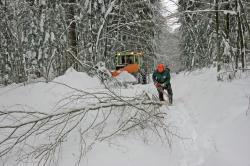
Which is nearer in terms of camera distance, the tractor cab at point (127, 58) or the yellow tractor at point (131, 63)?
the yellow tractor at point (131, 63)

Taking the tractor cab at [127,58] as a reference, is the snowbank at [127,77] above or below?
below

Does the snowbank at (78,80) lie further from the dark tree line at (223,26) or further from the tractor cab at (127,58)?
the tractor cab at (127,58)

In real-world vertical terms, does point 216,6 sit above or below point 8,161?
above

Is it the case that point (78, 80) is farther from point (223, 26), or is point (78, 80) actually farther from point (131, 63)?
point (131, 63)

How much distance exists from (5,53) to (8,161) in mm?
20341

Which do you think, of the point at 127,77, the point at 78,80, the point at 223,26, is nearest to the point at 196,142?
the point at 78,80

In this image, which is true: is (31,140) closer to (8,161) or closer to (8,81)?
(8,161)

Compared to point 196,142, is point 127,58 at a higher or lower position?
higher

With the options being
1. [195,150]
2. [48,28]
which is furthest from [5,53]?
[195,150]

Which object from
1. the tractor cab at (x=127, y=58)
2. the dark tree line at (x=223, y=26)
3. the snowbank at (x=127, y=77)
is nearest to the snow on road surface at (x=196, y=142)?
the dark tree line at (x=223, y=26)

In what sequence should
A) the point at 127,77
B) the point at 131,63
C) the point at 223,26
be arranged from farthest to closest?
1. the point at 131,63
2. the point at 127,77
3. the point at 223,26

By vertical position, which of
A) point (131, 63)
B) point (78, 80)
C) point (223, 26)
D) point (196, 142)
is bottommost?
point (196, 142)

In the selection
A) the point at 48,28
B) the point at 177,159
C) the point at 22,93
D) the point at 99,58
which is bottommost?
the point at 177,159

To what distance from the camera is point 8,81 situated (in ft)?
88.9
